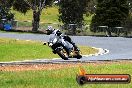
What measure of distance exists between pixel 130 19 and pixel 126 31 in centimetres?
645

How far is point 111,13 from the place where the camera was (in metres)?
71.8

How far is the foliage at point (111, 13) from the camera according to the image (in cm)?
7081

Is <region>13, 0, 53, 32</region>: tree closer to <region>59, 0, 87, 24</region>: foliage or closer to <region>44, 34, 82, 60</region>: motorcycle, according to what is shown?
<region>59, 0, 87, 24</region>: foliage

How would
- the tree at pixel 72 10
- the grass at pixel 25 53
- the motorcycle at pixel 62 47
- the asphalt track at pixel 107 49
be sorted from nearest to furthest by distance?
the motorcycle at pixel 62 47 < the asphalt track at pixel 107 49 < the grass at pixel 25 53 < the tree at pixel 72 10

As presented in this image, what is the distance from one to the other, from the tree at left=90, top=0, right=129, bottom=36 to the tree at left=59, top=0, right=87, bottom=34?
365 cm

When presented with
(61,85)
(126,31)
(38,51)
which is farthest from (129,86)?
(126,31)

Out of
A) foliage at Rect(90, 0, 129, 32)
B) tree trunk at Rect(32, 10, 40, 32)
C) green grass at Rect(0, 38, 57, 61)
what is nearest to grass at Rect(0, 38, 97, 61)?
green grass at Rect(0, 38, 57, 61)

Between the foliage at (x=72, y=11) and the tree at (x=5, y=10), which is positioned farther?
the foliage at (x=72, y=11)

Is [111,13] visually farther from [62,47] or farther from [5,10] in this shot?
[62,47]

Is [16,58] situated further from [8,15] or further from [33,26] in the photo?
[8,15]

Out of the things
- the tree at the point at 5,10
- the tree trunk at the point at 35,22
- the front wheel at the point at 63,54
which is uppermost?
the front wheel at the point at 63,54

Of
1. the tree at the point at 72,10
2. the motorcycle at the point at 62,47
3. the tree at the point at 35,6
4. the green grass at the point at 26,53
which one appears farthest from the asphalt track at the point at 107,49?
the tree at the point at 72,10

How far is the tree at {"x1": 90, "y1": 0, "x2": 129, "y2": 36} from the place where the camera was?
70.8 metres

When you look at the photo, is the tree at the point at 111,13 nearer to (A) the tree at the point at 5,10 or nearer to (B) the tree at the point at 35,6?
(B) the tree at the point at 35,6
